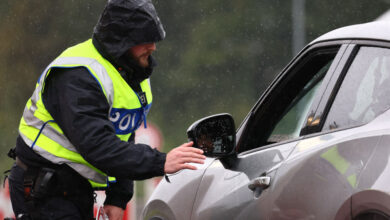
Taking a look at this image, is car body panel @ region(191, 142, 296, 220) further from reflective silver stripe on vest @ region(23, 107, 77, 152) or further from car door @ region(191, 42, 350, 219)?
reflective silver stripe on vest @ region(23, 107, 77, 152)

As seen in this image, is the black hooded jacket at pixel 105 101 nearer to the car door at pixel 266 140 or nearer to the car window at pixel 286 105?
the car door at pixel 266 140

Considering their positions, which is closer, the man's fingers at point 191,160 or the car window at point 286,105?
the man's fingers at point 191,160

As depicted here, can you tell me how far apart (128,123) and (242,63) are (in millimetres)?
31877

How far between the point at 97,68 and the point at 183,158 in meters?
0.48

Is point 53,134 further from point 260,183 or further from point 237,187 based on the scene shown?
point 260,183

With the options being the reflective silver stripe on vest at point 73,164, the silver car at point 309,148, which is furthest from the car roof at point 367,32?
the reflective silver stripe on vest at point 73,164

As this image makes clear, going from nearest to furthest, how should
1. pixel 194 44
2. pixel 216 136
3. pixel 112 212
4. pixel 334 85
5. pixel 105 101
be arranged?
pixel 334 85
pixel 105 101
pixel 216 136
pixel 112 212
pixel 194 44

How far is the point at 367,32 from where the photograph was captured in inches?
116

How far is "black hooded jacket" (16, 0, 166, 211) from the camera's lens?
10.7 ft

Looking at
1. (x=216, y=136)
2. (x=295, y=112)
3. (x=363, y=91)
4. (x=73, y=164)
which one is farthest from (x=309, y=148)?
(x=73, y=164)

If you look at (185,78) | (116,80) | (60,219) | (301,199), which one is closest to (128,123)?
(116,80)

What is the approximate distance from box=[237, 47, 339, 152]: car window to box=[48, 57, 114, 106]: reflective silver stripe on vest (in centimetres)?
65

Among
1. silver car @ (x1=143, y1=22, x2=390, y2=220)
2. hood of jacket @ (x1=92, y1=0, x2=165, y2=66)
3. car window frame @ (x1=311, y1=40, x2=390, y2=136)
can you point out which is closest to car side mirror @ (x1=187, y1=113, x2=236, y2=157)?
silver car @ (x1=143, y1=22, x2=390, y2=220)

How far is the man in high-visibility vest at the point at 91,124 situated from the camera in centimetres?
329
